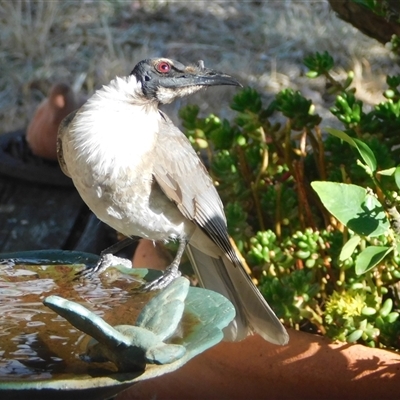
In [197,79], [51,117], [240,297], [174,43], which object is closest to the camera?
[197,79]

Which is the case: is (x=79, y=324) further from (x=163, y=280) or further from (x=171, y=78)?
(x=171, y=78)

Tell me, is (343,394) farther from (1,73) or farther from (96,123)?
(1,73)

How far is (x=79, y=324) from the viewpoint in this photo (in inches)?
79.0

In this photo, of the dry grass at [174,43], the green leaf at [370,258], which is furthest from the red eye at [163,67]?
the dry grass at [174,43]

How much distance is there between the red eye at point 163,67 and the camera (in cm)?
316

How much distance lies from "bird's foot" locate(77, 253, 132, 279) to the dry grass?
4498mm

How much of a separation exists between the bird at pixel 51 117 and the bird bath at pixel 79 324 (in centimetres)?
285

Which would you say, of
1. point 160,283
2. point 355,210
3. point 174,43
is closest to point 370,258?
point 355,210

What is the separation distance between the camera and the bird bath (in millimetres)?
1980

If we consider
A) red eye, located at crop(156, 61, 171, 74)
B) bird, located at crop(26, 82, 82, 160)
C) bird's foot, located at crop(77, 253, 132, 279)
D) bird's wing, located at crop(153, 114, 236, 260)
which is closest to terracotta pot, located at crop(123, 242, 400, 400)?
bird's wing, located at crop(153, 114, 236, 260)

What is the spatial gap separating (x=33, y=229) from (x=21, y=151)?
2.20 feet

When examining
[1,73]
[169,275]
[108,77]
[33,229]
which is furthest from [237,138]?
[1,73]

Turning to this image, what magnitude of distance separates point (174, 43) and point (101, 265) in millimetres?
5917

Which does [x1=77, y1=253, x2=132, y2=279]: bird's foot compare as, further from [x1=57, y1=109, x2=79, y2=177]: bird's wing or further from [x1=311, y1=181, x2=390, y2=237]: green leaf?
[x1=311, y1=181, x2=390, y2=237]: green leaf
